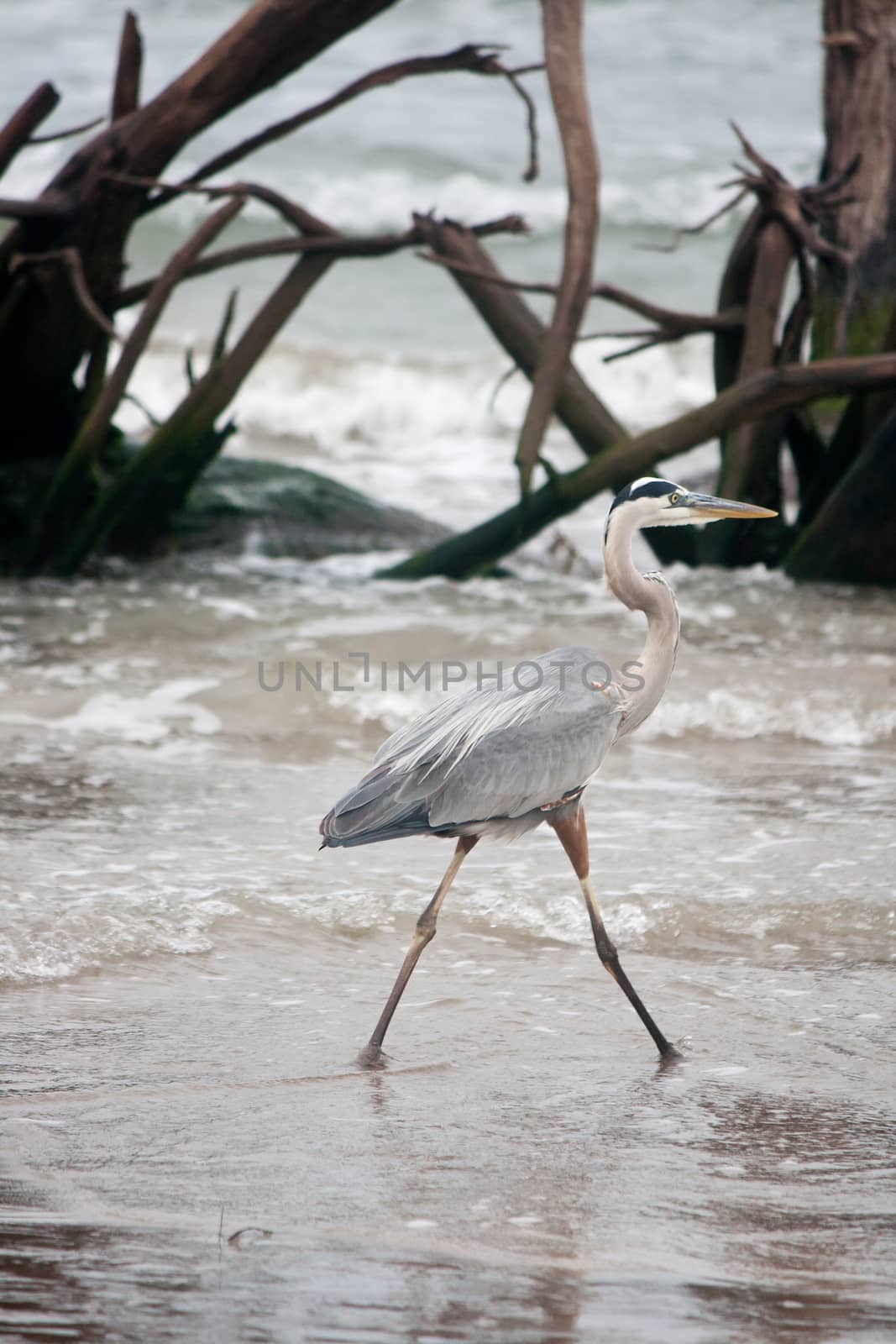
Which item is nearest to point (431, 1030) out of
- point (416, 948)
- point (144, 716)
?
point (416, 948)

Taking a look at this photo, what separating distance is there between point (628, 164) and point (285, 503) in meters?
19.2

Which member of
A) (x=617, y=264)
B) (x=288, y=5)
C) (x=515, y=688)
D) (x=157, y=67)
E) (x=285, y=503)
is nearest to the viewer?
(x=515, y=688)

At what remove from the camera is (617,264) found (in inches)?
908

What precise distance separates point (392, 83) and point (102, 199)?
1551mm

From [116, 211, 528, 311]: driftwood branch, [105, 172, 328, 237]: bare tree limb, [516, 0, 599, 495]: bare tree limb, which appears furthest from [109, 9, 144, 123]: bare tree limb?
[516, 0, 599, 495]: bare tree limb

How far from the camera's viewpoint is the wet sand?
2.41 metres

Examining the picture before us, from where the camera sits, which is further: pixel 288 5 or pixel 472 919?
pixel 288 5

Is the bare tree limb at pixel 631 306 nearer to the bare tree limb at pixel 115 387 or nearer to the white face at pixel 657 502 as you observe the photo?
the bare tree limb at pixel 115 387

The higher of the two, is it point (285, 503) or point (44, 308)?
point (44, 308)

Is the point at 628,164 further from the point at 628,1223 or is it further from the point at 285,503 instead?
the point at 628,1223

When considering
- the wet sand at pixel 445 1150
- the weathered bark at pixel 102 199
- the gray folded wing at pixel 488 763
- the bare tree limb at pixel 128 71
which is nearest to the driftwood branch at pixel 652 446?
the weathered bark at pixel 102 199

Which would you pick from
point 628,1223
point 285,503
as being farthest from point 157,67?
point 628,1223

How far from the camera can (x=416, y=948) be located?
364 centimetres

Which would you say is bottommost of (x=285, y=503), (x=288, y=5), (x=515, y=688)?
(x=285, y=503)
